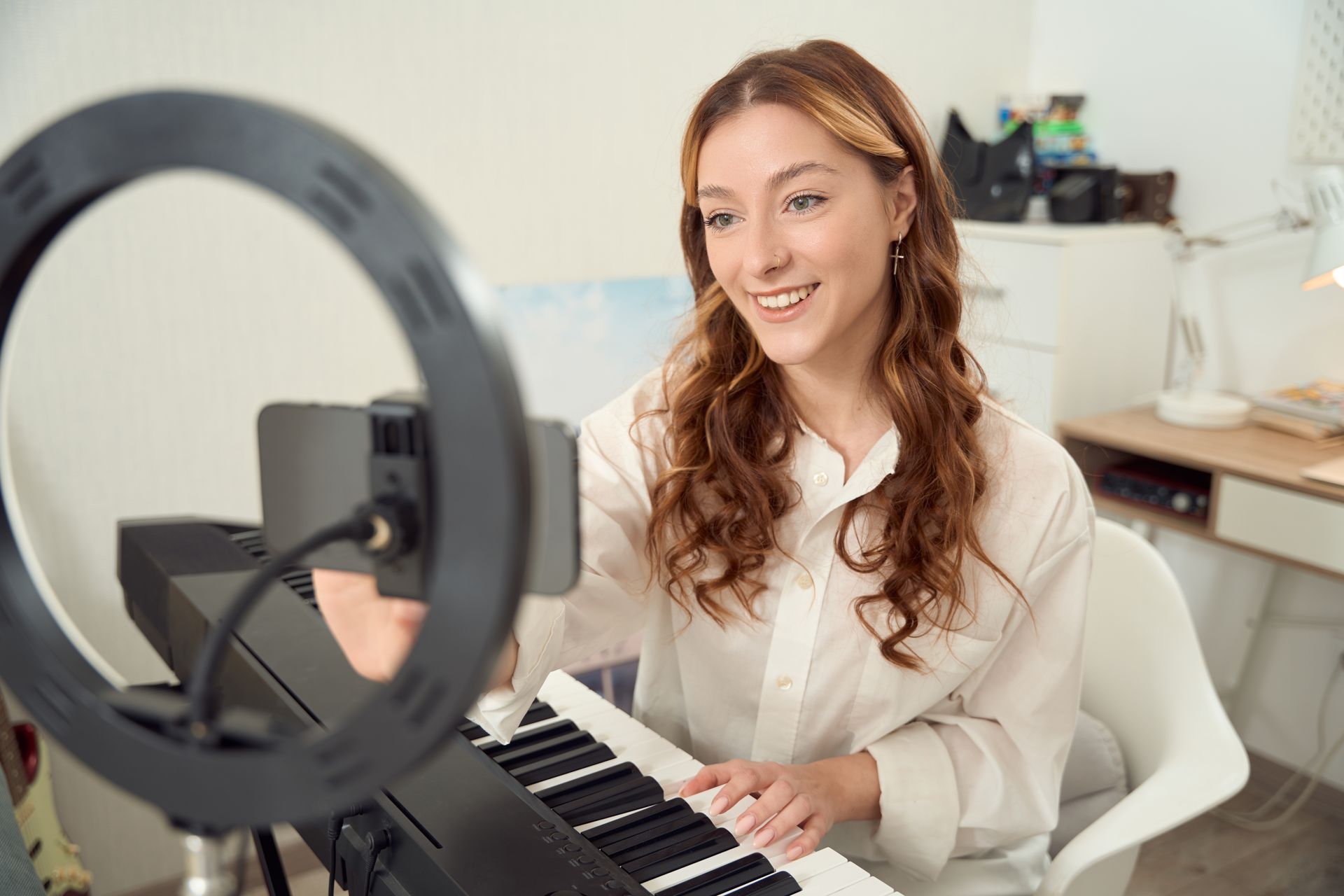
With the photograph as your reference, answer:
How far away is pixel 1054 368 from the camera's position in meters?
2.76

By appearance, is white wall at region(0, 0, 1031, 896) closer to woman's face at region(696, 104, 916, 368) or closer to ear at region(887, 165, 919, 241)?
woman's face at region(696, 104, 916, 368)

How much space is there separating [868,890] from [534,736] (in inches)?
15.2

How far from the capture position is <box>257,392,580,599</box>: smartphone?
377mm

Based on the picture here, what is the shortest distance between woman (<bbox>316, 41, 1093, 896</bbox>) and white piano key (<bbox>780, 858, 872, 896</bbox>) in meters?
0.23

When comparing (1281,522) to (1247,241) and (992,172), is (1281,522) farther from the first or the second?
(992,172)

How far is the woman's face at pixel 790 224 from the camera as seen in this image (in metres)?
1.18

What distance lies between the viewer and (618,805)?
1.00 meters

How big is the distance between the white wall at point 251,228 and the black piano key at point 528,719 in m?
0.93

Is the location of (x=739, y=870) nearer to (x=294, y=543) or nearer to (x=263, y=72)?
(x=294, y=543)

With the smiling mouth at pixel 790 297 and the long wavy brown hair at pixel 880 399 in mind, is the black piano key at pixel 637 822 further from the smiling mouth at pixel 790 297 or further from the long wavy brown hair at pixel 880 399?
the smiling mouth at pixel 790 297

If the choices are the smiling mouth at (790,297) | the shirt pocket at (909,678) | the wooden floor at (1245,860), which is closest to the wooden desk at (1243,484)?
the wooden floor at (1245,860)

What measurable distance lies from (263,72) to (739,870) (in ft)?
6.15

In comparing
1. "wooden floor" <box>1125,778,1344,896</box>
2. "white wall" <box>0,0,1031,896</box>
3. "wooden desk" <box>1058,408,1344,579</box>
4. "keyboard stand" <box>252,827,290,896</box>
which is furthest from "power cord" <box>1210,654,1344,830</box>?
"keyboard stand" <box>252,827,290,896</box>

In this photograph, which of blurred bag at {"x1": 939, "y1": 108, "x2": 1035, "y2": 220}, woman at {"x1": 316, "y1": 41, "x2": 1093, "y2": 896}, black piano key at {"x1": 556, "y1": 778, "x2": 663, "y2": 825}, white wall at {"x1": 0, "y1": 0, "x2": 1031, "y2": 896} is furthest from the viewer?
blurred bag at {"x1": 939, "y1": 108, "x2": 1035, "y2": 220}
